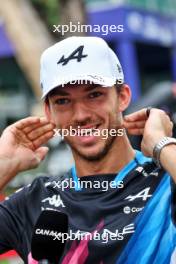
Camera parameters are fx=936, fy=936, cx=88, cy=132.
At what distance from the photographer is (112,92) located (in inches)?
135

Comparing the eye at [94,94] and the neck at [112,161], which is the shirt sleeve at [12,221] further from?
the eye at [94,94]

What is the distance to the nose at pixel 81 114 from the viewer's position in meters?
3.34

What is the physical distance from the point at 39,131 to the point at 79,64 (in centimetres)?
34

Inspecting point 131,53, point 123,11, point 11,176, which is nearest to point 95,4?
point 131,53

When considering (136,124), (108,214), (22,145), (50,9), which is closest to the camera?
(108,214)

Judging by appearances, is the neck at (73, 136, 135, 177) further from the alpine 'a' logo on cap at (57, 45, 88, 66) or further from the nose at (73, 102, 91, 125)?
the alpine 'a' logo on cap at (57, 45, 88, 66)

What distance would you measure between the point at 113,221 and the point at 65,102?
467 mm

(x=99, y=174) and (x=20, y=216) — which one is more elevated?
(x=99, y=174)

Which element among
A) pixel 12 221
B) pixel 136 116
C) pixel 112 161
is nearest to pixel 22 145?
pixel 12 221

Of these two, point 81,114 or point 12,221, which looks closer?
point 81,114

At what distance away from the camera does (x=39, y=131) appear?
3541 mm

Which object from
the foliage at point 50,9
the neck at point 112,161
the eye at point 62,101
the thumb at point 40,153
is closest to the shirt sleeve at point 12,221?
the thumb at point 40,153

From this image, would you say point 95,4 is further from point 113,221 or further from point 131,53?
point 113,221

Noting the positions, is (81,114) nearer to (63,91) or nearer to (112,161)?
(63,91)
